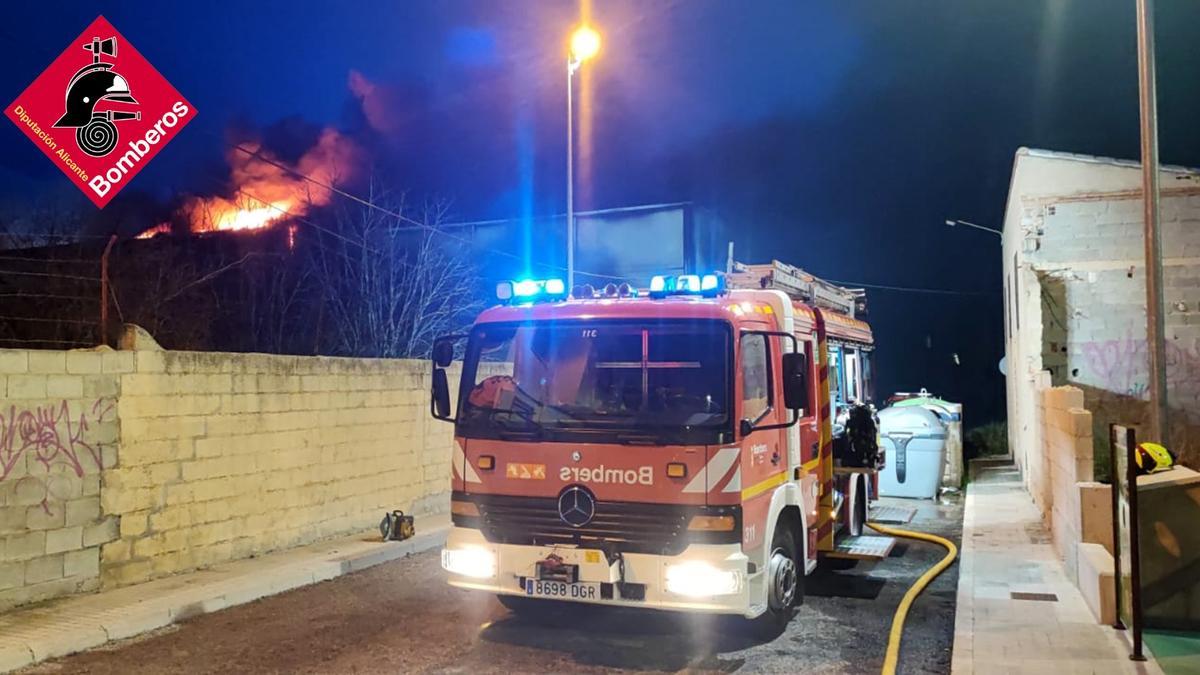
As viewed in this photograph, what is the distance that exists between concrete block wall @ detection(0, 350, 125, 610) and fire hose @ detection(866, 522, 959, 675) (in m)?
6.56

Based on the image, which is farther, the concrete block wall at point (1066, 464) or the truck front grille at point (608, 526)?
the concrete block wall at point (1066, 464)

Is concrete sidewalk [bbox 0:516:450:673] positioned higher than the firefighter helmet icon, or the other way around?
the firefighter helmet icon

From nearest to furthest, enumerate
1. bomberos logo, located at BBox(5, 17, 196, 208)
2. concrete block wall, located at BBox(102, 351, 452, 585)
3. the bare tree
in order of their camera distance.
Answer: concrete block wall, located at BBox(102, 351, 452, 585), bomberos logo, located at BBox(5, 17, 196, 208), the bare tree

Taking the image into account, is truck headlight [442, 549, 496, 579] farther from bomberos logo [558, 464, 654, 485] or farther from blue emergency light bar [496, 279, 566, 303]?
blue emergency light bar [496, 279, 566, 303]

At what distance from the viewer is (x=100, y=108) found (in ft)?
36.4

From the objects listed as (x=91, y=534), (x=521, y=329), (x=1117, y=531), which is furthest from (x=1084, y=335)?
(x=91, y=534)

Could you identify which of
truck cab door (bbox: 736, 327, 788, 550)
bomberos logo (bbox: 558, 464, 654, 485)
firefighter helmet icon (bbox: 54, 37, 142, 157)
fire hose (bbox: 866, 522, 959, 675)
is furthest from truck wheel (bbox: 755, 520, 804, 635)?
firefighter helmet icon (bbox: 54, 37, 142, 157)

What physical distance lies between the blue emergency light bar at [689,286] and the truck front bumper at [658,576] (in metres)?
1.93

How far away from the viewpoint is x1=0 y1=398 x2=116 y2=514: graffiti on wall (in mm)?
6980

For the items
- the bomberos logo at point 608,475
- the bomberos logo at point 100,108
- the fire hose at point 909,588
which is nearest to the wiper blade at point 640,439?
the bomberos logo at point 608,475

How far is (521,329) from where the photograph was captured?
6.76 metres

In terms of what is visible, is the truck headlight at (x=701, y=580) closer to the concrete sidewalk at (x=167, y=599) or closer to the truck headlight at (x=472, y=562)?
the truck headlight at (x=472, y=562)

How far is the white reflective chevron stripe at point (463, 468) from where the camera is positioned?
20.9 feet

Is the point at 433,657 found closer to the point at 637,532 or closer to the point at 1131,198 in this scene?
the point at 637,532
